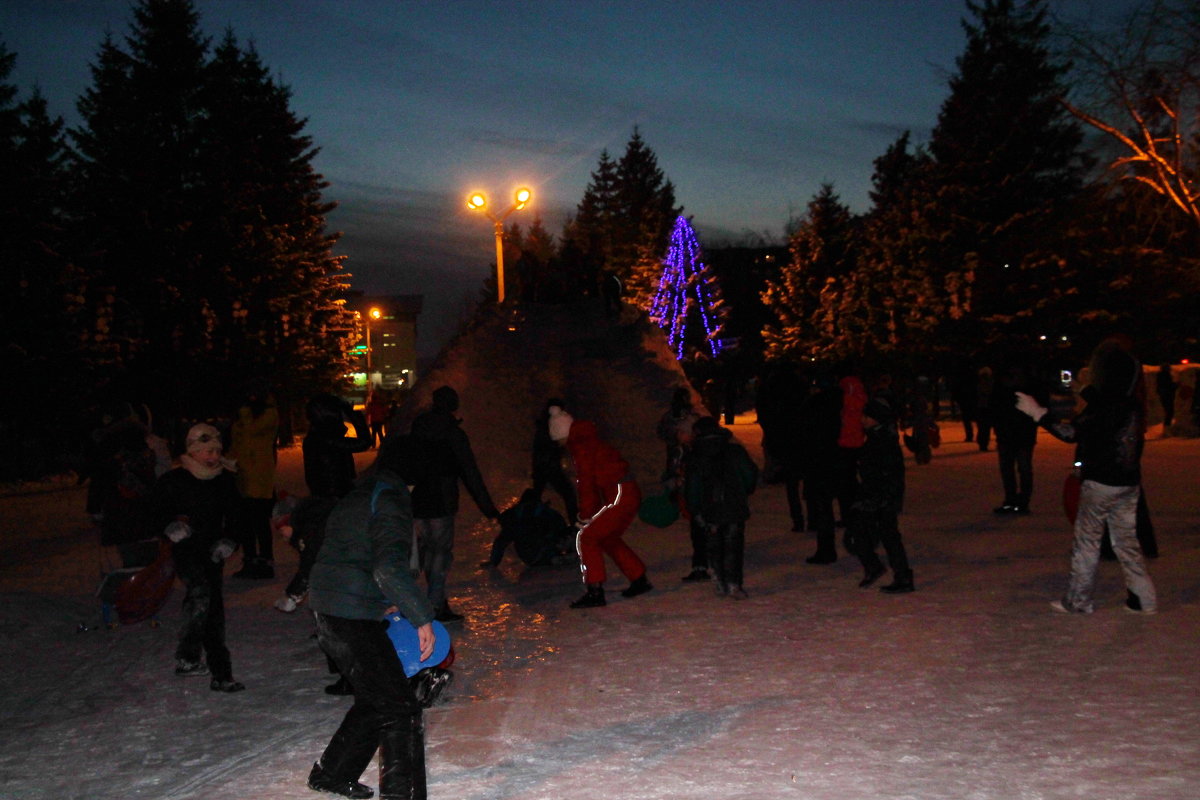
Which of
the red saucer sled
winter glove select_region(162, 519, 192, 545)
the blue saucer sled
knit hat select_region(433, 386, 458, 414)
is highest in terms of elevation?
knit hat select_region(433, 386, 458, 414)

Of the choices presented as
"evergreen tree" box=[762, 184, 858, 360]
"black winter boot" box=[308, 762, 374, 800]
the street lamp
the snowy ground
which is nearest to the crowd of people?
"black winter boot" box=[308, 762, 374, 800]

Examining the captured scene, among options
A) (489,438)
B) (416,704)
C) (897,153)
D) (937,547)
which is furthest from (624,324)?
(897,153)

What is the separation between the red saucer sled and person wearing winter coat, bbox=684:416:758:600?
4018mm

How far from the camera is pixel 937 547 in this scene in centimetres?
1202

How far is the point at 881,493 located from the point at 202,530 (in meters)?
5.20

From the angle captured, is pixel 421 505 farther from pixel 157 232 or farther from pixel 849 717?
pixel 157 232

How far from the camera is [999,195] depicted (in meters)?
42.8

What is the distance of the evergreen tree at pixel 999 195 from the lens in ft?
136

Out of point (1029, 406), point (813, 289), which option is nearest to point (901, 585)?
point (1029, 406)

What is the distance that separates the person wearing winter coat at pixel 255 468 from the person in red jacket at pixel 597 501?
146 inches

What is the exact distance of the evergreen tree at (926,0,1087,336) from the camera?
1635 inches

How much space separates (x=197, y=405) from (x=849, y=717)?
31.4 m

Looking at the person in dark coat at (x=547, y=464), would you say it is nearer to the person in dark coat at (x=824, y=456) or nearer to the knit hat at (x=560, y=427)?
the knit hat at (x=560, y=427)

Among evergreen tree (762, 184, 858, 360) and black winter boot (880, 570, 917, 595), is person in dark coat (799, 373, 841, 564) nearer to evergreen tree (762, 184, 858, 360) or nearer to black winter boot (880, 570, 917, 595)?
black winter boot (880, 570, 917, 595)
